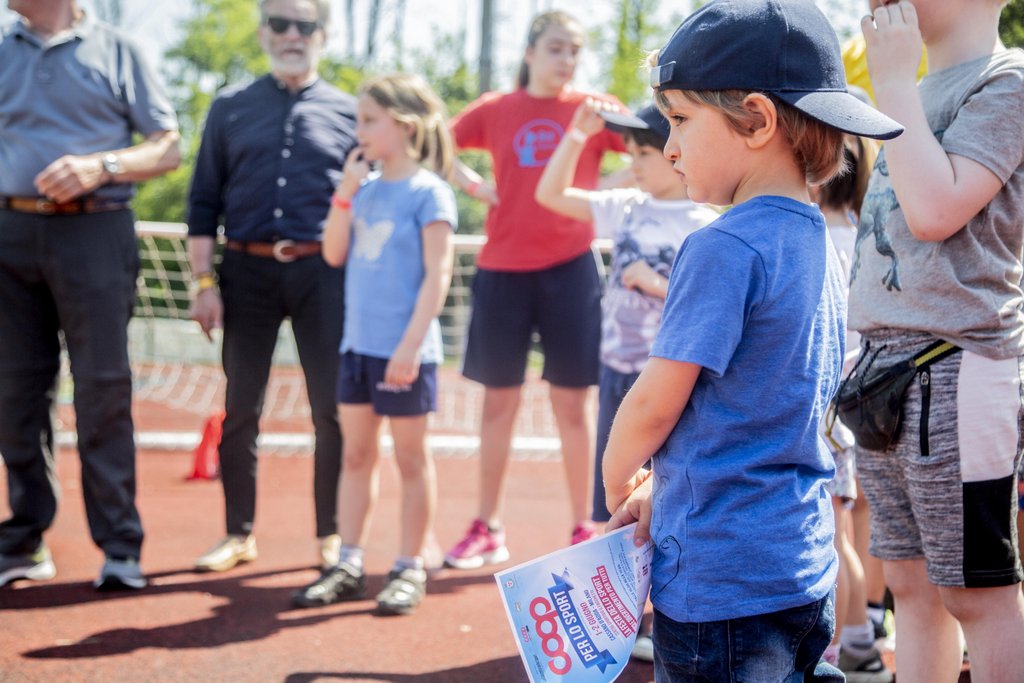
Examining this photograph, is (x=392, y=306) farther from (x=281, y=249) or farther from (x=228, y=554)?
(x=228, y=554)

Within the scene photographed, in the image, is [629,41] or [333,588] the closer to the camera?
[333,588]

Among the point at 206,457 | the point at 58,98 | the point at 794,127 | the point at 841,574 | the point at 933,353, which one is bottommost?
the point at 206,457

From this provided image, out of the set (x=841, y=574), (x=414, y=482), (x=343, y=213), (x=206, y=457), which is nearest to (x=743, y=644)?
(x=841, y=574)

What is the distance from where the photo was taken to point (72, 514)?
550cm

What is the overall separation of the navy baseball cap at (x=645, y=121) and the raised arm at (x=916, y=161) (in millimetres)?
1083

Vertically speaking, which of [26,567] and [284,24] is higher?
[284,24]

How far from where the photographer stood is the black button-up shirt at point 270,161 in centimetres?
458

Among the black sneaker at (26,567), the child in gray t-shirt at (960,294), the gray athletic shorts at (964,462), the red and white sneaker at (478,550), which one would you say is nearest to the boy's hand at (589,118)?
the child in gray t-shirt at (960,294)

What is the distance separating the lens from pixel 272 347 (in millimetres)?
4684

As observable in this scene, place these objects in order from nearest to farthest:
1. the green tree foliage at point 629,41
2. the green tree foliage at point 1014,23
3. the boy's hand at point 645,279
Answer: the green tree foliage at point 1014,23 → the boy's hand at point 645,279 → the green tree foliage at point 629,41

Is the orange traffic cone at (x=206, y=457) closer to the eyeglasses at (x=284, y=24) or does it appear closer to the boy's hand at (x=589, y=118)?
the eyeglasses at (x=284, y=24)

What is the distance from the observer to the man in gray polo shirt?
4141 mm

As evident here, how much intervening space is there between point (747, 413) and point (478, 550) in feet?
10.3

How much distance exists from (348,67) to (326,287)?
19996 millimetres
